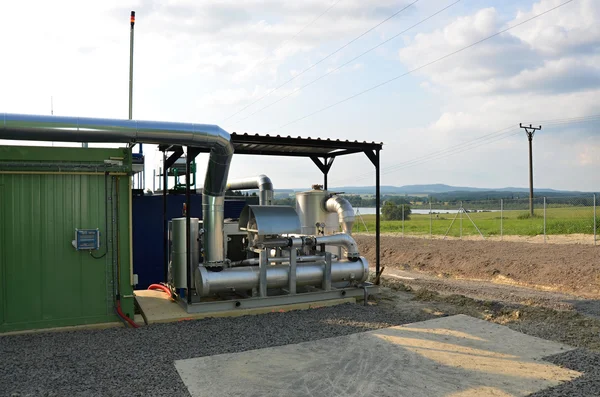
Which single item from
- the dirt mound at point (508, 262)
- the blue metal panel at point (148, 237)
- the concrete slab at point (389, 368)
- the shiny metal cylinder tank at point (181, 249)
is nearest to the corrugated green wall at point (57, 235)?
the shiny metal cylinder tank at point (181, 249)

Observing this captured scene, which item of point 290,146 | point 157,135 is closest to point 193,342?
point 157,135

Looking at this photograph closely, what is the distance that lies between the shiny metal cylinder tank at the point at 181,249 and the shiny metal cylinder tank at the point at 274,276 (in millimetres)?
385

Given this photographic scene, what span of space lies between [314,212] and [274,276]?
8.00ft

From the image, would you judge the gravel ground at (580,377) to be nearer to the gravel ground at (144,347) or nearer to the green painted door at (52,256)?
Answer: the gravel ground at (144,347)

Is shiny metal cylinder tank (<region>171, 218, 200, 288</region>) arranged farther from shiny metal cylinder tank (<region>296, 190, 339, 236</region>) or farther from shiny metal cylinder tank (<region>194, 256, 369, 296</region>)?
shiny metal cylinder tank (<region>296, 190, 339, 236</region>)

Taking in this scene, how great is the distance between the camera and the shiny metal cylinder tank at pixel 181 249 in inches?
324

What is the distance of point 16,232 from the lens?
670cm

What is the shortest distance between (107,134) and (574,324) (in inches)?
316

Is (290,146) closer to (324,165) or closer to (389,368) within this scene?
(324,165)

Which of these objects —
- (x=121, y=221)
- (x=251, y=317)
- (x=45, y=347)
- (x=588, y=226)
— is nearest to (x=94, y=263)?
(x=121, y=221)

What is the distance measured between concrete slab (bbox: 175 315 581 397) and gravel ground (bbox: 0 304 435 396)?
0.35m

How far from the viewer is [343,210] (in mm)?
9836

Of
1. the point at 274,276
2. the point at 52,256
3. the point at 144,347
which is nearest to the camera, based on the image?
the point at 144,347

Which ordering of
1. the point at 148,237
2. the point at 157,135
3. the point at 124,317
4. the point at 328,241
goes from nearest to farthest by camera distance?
1. the point at 124,317
2. the point at 157,135
3. the point at 328,241
4. the point at 148,237
